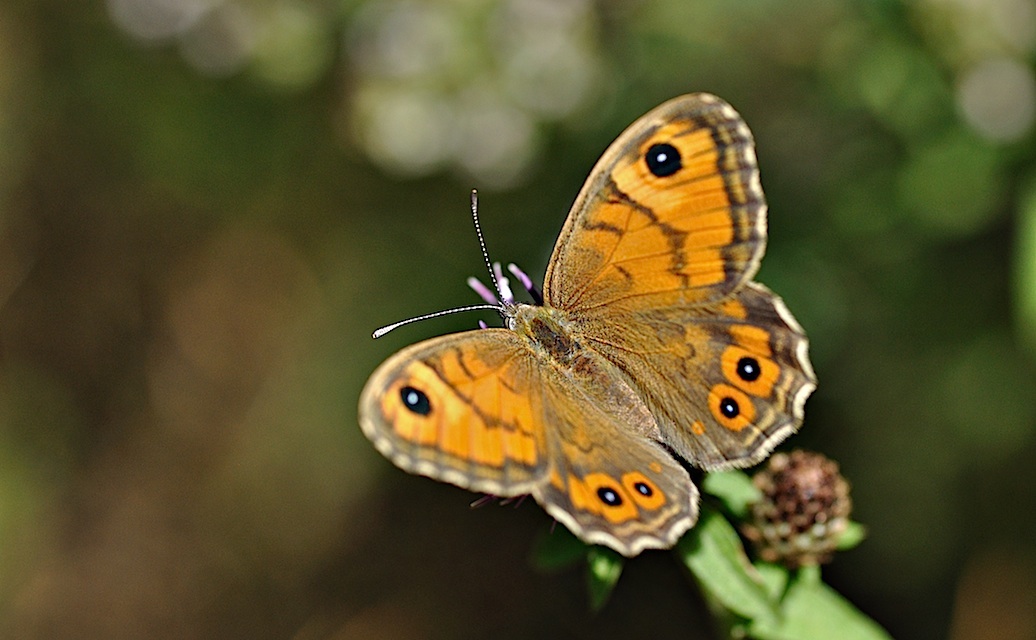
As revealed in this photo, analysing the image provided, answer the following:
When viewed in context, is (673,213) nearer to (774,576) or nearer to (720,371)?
(720,371)

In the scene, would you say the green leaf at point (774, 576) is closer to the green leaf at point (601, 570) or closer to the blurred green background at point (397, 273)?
the green leaf at point (601, 570)

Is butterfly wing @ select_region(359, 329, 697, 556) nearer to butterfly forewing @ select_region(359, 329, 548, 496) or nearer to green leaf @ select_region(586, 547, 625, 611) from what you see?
butterfly forewing @ select_region(359, 329, 548, 496)

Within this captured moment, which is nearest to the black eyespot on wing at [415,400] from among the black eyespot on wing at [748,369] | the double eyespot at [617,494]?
the double eyespot at [617,494]

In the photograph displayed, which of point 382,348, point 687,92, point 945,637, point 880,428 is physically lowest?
point 945,637

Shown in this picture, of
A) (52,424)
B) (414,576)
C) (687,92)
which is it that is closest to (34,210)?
(52,424)

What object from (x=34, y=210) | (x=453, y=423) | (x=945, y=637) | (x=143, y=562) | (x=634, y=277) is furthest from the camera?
(x=34, y=210)

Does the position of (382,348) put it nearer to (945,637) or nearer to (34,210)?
(34,210)

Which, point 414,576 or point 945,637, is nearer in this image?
point 945,637
